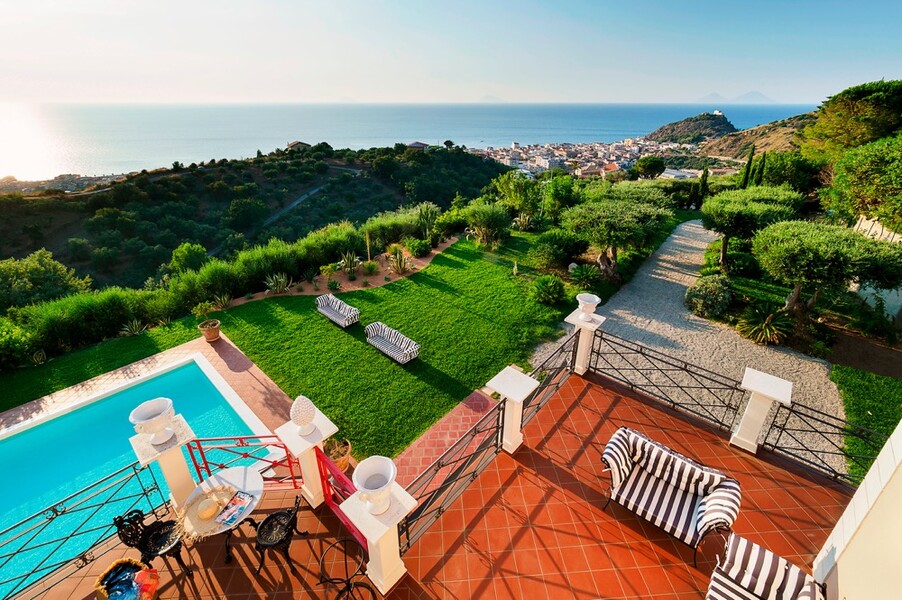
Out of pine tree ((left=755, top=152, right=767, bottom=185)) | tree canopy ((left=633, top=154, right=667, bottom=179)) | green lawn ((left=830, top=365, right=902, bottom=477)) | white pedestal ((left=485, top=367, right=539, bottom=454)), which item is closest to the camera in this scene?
white pedestal ((left=485, top=367, right=539, bottom=454))

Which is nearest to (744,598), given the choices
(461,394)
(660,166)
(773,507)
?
(773,507)

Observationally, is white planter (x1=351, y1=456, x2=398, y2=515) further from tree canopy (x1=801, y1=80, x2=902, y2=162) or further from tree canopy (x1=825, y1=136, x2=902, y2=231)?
tree canopy (x1=801, y1=80, x2=902, y2=162)

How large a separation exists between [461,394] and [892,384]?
1006 centimetres

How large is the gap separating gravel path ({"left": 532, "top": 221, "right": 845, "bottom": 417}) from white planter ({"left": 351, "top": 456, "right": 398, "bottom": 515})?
7047 millimetres

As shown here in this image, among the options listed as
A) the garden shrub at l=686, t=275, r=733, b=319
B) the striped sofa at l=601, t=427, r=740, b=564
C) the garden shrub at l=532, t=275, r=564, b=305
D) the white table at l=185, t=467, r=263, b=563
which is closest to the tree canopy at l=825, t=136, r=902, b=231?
the garden shrub at l=686, t=275, r=733, b=319

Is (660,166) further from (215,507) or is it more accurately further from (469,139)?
(469,139)

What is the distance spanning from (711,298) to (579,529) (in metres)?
10.7

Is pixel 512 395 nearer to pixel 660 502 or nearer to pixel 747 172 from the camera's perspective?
pixel 660 502

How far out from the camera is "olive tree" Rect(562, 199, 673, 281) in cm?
1336

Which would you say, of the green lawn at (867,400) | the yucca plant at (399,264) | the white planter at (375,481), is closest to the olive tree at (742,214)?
the green lawn at (867,400)

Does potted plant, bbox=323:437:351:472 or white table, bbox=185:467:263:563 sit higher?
white table, bbox=185:467:263:563

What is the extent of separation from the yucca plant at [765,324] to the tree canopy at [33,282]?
24.0 metres

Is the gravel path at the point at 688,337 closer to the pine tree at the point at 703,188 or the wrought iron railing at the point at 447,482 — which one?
the wrought iron railing at the point at 447,482

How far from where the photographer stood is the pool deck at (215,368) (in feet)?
28.3
